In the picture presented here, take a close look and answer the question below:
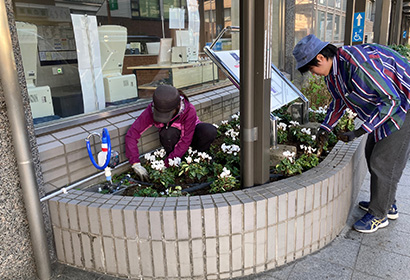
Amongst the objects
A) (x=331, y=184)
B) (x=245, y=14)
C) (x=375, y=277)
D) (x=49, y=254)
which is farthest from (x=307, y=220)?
(x=49, y=254)

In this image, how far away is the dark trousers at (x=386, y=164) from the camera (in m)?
2.68

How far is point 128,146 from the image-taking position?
3.17 meters

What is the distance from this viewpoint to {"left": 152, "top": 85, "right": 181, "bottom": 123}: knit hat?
2.98 m

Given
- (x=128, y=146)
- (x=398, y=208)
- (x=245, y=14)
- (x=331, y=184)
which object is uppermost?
(x=245, y=14)

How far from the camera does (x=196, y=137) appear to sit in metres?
3.57

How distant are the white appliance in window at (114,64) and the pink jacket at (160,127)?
36.0 inches

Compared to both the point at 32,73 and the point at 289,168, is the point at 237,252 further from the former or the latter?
the point at 32,73

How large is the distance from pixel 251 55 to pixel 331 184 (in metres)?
1.20

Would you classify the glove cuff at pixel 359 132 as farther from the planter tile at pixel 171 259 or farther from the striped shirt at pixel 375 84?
the planter tile at pixel 171 259

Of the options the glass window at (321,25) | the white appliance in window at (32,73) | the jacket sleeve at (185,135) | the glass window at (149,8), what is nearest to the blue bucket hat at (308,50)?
the jacket sleeve at (185,135)

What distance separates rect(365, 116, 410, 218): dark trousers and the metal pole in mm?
1113

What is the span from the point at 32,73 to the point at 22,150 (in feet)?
4.59

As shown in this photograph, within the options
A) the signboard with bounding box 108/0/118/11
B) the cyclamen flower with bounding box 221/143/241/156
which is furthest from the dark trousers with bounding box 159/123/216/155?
the signboard with bounding box 108/0/118/11

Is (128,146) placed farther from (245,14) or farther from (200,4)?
(200,4)
